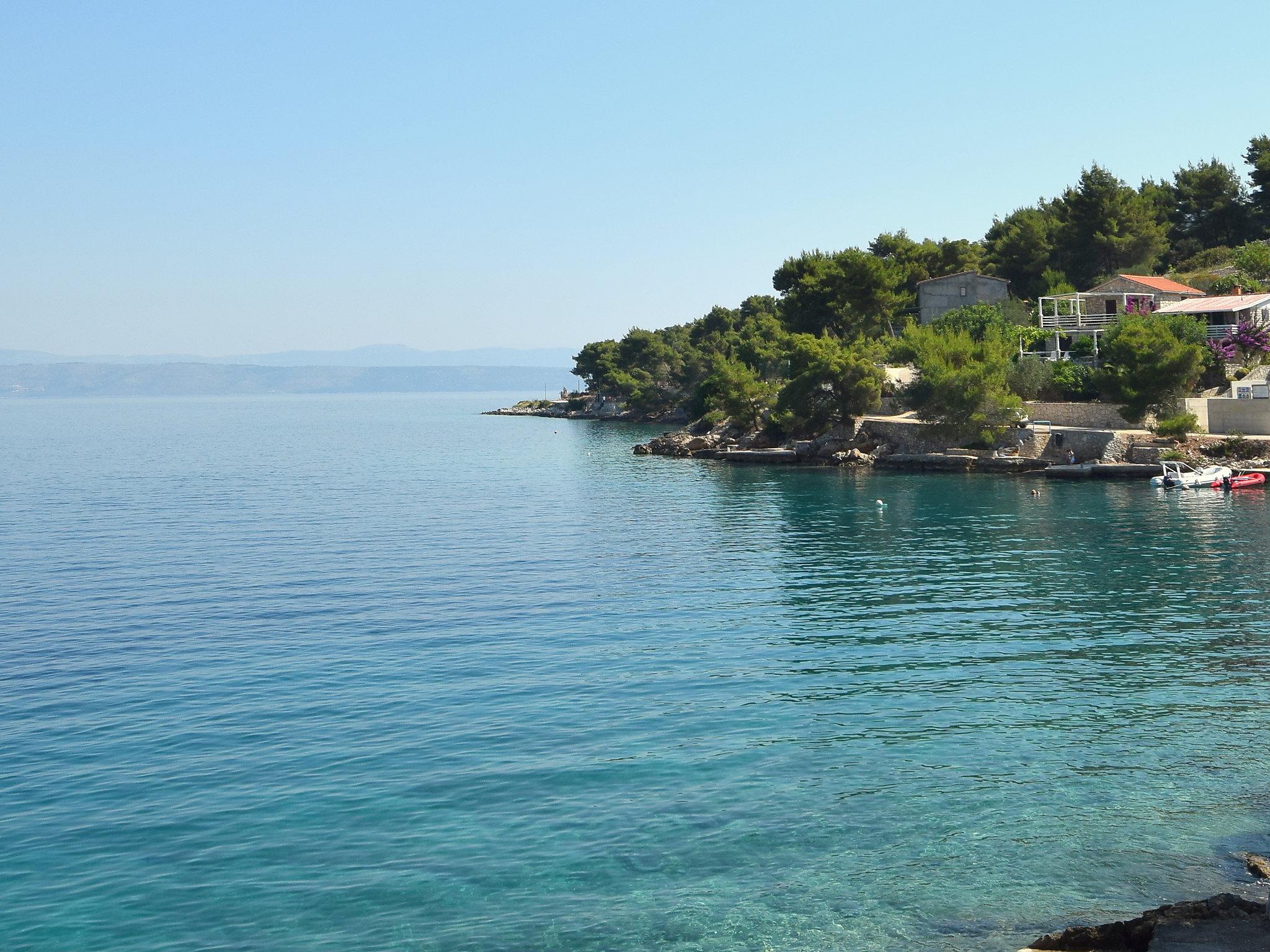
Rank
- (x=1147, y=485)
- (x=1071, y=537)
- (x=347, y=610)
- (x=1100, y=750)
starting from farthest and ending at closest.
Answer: (x=1147, y=485) < (x=1071, y=537) < (x=347, y=610) < (x=1100, y=750)

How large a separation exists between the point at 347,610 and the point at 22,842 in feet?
58.9

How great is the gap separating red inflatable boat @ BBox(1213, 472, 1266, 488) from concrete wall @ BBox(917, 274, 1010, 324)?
1641 inches

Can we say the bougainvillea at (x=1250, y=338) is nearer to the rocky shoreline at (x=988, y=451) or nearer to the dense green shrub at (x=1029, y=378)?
the rocky shoreline at (x=988, y=451)

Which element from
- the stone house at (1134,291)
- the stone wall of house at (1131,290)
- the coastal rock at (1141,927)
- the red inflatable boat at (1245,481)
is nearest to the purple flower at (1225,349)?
the stone house at (1134,291)

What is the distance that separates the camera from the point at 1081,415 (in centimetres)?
7644

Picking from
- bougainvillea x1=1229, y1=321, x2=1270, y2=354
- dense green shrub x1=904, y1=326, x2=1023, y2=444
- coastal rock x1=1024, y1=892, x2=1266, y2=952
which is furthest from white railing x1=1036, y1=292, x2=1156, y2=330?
coastal rock x1=1024, y1=892, x2=1266, y2=952

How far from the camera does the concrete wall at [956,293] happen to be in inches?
4124

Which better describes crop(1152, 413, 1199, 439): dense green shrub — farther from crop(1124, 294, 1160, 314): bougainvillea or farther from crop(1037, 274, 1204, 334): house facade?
crop(1124, 294, 1160, 314): bougainvillea

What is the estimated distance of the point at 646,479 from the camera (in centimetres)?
8194

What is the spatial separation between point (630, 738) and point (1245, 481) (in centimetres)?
5393

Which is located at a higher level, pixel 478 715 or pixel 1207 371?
pixel 1207 371

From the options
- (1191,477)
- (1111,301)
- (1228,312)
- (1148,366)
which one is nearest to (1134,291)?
(1111,301)

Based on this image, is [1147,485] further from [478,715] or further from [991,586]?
[478,715]

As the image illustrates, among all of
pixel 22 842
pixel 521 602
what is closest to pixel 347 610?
pixel 521 602
